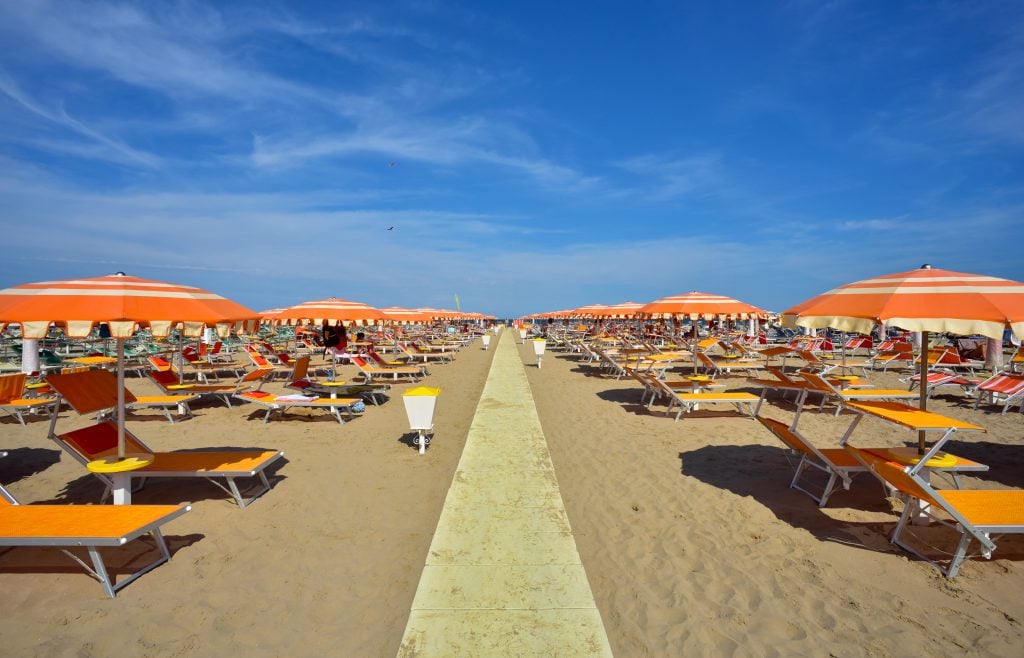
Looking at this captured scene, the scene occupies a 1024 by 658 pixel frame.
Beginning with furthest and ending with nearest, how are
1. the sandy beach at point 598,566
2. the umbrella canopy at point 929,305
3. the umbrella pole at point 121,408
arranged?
1. the umbrella pole at point 121,408
2. the umbrella canopy at point 929,305
3. the sandy beach at point 598,566

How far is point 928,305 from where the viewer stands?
3182mm

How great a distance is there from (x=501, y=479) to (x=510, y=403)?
449cm

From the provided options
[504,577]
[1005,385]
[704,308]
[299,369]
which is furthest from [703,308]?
[299,369]

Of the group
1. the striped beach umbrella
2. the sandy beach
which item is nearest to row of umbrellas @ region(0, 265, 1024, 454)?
the striped beach umbrella

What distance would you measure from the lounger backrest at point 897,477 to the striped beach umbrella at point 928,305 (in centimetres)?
98

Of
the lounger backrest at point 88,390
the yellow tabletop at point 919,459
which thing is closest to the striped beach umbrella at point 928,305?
the yellow tabletop at point 919,459

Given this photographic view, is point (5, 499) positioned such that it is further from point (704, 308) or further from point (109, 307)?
point (704, 308)

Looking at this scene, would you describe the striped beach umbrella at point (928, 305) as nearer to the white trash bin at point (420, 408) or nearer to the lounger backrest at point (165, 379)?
the white trash bin at point (420, 408)

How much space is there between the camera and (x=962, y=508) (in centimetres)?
333

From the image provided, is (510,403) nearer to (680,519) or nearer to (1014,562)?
(680,519)

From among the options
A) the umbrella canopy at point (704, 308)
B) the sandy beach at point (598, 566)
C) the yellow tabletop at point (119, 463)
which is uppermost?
the umbrella canopy at point (704, 308)

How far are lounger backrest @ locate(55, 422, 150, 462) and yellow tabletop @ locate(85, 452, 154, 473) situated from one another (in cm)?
8

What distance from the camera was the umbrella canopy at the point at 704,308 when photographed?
7.76 m

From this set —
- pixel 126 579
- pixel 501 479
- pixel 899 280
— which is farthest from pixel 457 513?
pixel 899 280
